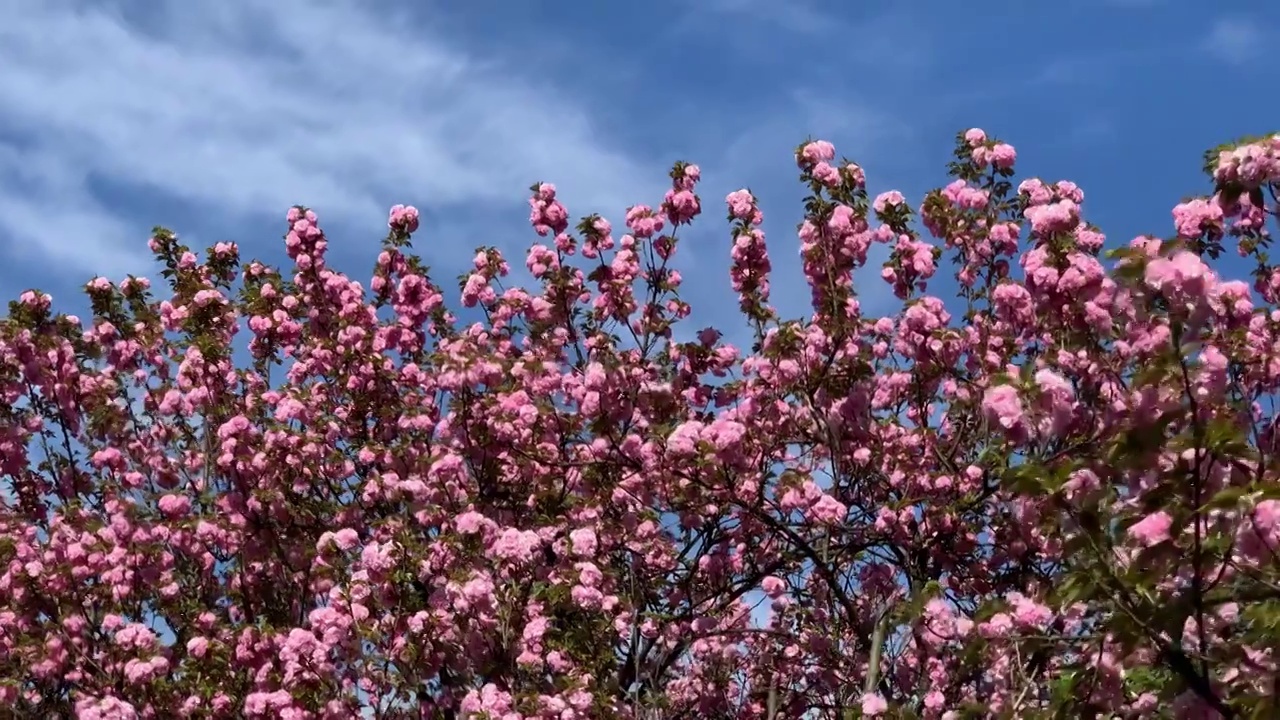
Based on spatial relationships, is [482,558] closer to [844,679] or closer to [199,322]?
[844,679]

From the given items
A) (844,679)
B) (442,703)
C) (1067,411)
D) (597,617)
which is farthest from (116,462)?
(1067,411)

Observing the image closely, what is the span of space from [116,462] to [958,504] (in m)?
8.32

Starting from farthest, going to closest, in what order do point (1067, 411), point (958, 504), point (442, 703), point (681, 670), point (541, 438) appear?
point (681, 670)
point (541, 438)
point (442, 703)
point (958, 504)
point (1067, 411)

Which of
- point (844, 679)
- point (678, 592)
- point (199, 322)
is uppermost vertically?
point (199, 322)

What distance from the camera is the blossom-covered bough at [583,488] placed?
841 cm

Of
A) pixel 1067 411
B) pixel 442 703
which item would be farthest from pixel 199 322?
pixel 1067 411

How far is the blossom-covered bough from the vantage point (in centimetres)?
841

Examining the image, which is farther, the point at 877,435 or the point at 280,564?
the point at 280,564

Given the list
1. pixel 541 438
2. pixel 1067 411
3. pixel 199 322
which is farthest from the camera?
pixel 199 322

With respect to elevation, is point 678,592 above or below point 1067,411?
above

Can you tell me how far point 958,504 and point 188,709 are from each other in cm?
602

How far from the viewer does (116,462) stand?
12016 millimetres

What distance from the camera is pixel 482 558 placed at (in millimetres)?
8961

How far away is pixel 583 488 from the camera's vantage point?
9.83 meters
